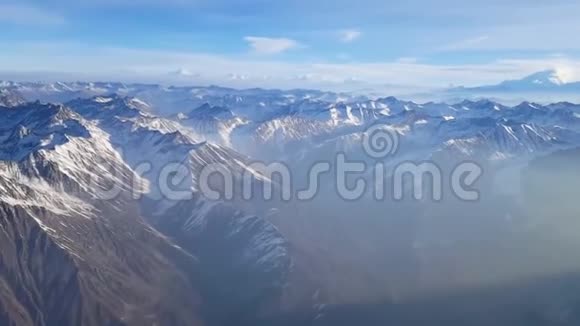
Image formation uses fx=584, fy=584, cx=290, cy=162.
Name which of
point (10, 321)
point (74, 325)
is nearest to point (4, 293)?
point (10, 321)

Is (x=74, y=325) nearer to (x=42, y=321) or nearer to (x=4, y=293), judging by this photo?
(x=42, y=321)

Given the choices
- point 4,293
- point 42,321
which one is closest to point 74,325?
point 42,321

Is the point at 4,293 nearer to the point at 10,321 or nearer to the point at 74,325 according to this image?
the point at 10,321
